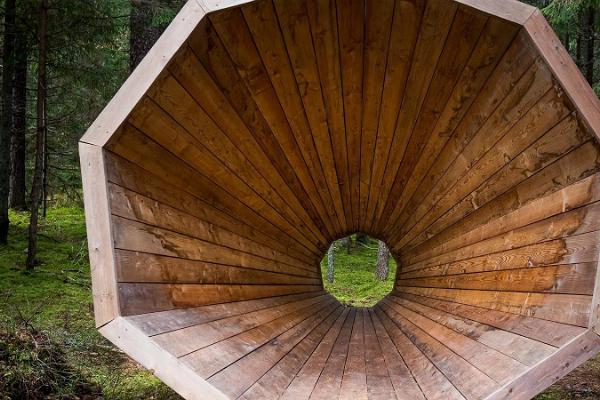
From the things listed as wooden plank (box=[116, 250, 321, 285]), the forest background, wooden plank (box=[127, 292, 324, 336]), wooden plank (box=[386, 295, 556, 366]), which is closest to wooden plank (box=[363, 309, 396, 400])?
wooden plank (box=[386, 295, 556, 366])

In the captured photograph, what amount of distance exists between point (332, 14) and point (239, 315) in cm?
179

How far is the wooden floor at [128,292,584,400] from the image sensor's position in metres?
2.23

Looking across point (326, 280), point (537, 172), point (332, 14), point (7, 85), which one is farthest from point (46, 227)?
point (537, 172)

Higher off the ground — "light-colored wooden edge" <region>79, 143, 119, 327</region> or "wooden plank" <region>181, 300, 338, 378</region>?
"light-colored wooden edge" <region>79, 143, 119, 327</region>

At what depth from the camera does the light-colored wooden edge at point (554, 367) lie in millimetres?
1985

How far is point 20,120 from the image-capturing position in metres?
8.37

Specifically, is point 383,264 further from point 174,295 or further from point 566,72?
point 566,72

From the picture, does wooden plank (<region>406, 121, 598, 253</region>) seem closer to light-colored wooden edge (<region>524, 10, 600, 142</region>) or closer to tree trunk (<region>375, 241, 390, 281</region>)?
light-colored wooden edge (<region>524, 10, 600, 142</region>)

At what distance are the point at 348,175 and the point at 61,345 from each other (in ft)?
7.74

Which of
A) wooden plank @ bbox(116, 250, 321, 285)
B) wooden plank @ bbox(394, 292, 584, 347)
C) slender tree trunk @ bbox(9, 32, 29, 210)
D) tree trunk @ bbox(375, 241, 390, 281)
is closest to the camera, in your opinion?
wooden plank @ bbox(394, 292, 584, 347)

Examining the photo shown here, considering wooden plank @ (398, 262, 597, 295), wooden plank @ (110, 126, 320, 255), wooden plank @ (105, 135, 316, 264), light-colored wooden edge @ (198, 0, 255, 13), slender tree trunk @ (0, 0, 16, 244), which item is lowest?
wooden plank @ (398, 262, 597, 295)

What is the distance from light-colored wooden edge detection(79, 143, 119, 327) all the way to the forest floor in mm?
940

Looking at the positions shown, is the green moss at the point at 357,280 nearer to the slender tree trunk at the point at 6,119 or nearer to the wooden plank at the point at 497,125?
the wooden plank at the point at 497,125

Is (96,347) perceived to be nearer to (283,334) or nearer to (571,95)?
(283,334)
